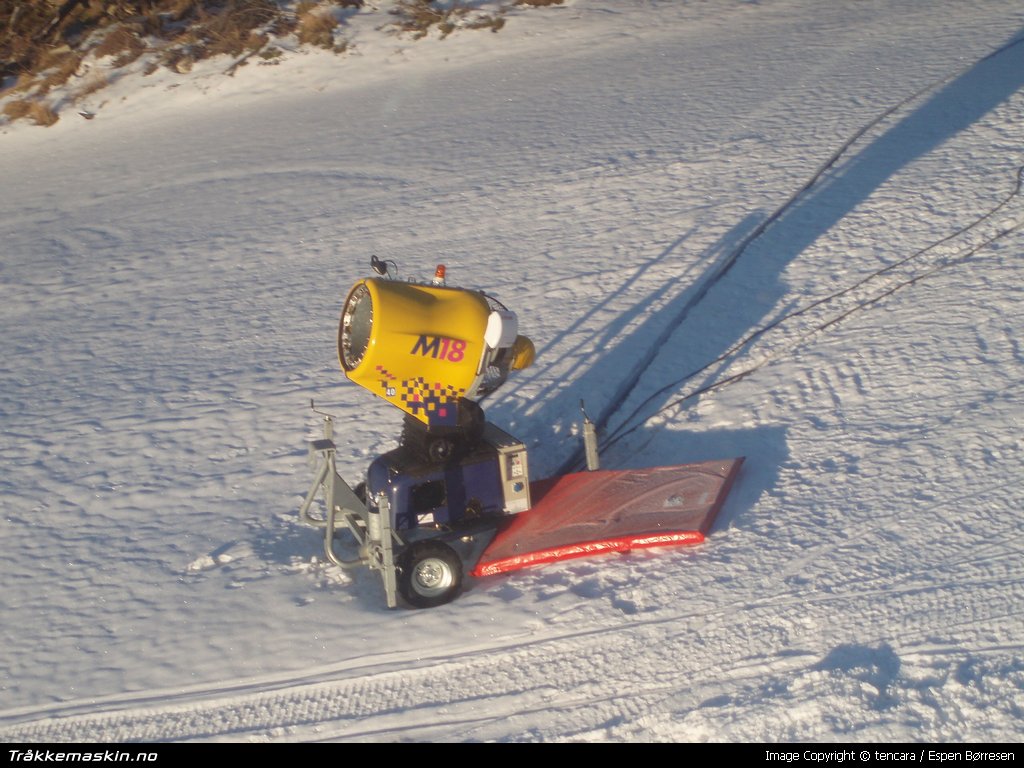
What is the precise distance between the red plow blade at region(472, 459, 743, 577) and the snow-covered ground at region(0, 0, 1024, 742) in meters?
0.13

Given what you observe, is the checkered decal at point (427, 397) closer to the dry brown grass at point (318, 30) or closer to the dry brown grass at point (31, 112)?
the dry brown grass at point (318, 30)

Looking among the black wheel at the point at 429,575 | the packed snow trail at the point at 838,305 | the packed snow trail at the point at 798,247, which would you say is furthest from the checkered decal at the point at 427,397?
the packed snow trail at the point at 838,305

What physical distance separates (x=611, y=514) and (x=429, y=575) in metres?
1.10

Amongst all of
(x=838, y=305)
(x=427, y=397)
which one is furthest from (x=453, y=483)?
(x=838, y=305)

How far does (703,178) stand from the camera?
11.7 m

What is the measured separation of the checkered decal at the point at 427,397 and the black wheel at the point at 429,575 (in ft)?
2.41

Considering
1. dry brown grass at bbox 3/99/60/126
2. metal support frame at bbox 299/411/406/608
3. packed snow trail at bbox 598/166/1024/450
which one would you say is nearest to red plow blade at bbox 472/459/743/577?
metal support frame at bbox 299/411/406/608

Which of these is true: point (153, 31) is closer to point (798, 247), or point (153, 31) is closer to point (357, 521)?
point (798, 247)

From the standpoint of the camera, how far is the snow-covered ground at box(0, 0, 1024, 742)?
5.22 meters

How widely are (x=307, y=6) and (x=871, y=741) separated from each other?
16.9m

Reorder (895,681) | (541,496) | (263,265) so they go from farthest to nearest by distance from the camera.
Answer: (263,265) < (541,496) < (895,681)

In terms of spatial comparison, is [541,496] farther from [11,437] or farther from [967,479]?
[11,437]

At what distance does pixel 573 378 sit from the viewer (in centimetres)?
849

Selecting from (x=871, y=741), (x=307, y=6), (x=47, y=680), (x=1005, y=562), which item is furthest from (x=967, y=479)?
(x=307, y=6)
